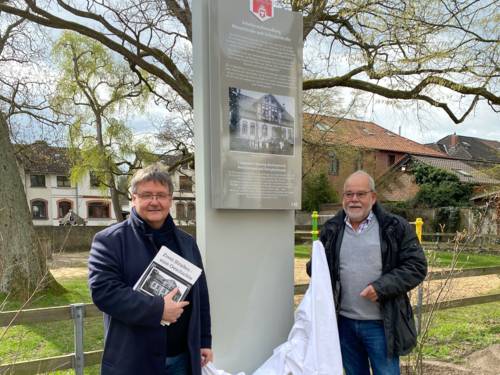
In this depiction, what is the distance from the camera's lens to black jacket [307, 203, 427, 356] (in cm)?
254

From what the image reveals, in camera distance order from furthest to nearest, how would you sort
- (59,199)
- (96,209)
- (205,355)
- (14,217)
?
(96,209) < (59,199) < (14,217) < (205,355)

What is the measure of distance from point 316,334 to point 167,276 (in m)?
1.07

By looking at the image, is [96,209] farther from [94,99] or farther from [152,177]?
[152,177]

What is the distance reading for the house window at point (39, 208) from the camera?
44.1m

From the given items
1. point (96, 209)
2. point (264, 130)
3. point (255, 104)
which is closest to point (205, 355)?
point (264, 130)

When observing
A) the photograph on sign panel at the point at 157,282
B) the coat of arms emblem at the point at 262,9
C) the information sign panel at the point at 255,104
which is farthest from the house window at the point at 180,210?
the photograph on sign panel at the point at 157,282

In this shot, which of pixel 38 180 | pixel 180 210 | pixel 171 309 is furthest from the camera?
pixel 180 210

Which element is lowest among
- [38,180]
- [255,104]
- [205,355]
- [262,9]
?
[205,355]

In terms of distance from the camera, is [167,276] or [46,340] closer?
[167,276]

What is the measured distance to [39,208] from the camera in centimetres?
4441

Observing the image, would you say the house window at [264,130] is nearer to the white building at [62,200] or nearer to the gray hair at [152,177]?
the gray hair at [152,177]

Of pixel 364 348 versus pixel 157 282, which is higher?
pixel 157 282

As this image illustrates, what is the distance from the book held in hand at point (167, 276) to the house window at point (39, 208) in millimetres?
46968

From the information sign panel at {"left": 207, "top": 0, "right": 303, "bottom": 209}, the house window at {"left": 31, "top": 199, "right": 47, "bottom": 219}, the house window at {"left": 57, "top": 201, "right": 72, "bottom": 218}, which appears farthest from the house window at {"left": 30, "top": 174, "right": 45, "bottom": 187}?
the information sign panel at {"left": 207, "top": 0, "right": 303, "bottom": 209}
